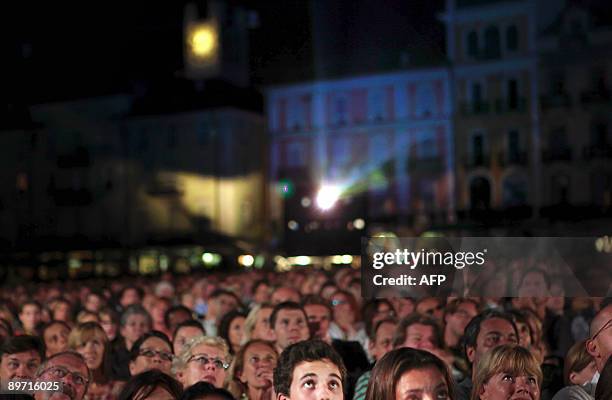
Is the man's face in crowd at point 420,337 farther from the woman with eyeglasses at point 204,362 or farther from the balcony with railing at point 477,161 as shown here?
the balcony with railing at point 477,161

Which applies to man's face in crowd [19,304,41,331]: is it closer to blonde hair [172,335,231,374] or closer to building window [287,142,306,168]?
blonde hair [172,335,231,374]

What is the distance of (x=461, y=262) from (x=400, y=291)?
204cm

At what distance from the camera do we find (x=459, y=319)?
9.20 metres

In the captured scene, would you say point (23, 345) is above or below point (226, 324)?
below

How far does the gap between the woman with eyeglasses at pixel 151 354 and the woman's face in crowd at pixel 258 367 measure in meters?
0.59

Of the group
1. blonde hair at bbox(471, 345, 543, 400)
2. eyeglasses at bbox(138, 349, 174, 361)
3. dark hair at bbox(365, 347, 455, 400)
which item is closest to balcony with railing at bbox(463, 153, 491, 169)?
eyeglasses at bbox(138, 349, 174, 361)

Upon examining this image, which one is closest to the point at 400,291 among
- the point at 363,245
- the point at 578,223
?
the point at 363,245

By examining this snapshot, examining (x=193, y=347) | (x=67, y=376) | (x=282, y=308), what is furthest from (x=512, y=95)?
(x=67, y=376)

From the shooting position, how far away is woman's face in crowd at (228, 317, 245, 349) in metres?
9.76

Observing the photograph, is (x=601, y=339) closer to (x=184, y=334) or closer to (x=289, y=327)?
(x=289, y=327)

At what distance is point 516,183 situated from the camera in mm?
46688

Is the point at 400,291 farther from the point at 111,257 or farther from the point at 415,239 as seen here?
the point at 111,257

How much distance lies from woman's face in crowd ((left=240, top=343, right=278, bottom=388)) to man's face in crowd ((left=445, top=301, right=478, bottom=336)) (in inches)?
83.3

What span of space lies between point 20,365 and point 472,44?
41.4m
